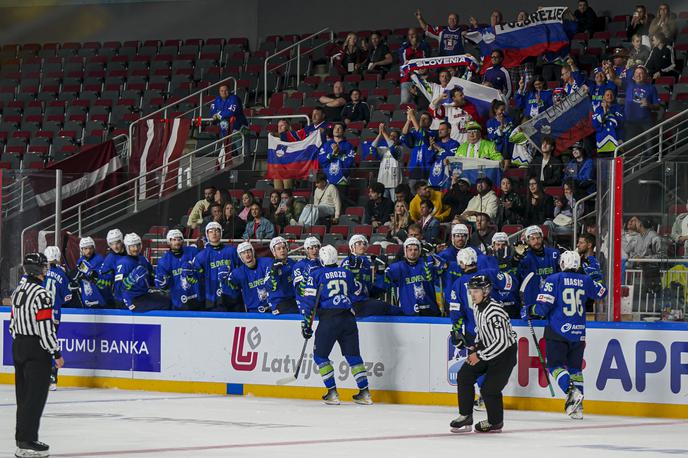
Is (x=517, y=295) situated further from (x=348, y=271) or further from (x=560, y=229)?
(x=348, y=271)

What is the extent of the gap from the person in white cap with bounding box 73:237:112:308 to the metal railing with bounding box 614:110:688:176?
6.46 meters

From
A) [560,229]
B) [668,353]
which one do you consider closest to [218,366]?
[560,229]

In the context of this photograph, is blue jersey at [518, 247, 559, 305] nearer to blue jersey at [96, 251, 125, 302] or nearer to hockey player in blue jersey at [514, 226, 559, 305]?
hockey player in blue jersey at [514, 226, 559, 305]

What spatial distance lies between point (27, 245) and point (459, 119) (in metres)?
6.23

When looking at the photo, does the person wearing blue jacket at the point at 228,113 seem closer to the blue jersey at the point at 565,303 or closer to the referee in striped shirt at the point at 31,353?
the blue jersey at the point at 565,303

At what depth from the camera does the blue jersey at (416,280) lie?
1511cm

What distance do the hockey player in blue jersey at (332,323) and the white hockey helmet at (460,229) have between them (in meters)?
1.27

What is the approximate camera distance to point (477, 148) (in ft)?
58.7

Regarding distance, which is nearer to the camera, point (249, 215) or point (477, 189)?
point (477, 189)

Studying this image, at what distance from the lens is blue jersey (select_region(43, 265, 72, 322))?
53.7 ft

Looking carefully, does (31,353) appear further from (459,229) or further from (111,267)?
(111,267)

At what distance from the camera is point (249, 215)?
53.7ft

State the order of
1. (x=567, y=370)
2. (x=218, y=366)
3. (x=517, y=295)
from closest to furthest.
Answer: (x=567, y=370)
(x=517, y=295)
(x=218, y=366)

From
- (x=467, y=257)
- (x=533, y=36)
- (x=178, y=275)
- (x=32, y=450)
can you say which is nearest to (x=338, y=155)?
(x=178, y=275)
